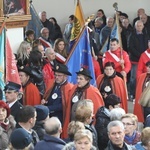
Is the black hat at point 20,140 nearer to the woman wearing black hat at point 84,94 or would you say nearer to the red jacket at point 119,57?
the woman wearing black hat at point 84,94

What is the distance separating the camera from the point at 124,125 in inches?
373

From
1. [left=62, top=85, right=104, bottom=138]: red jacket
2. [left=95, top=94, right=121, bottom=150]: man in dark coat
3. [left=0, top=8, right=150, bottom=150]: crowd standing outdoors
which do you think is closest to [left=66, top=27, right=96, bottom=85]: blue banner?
[left=0, top=8, right=150, bottom=150]: crowd standing outdoors

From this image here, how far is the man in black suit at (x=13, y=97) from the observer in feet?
34.5

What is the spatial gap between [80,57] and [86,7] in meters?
7.67

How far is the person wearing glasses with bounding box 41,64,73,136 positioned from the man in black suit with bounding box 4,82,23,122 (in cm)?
80

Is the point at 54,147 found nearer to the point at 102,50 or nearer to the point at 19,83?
the point at 19,83

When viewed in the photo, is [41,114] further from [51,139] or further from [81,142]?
[81,142]

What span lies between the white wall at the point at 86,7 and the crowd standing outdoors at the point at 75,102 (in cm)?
186

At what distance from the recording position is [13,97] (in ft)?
35.3

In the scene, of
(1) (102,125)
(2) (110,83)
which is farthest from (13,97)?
(2) (110,83)

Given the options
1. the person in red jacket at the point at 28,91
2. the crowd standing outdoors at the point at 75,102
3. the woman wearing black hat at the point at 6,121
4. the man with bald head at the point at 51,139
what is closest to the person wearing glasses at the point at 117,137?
the crowd standing outdoors at the point at 75,102

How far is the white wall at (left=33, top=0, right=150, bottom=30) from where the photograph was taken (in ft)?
65.8

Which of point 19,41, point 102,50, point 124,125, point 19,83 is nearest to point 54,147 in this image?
point 124,125

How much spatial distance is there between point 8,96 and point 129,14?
10.6 meters
